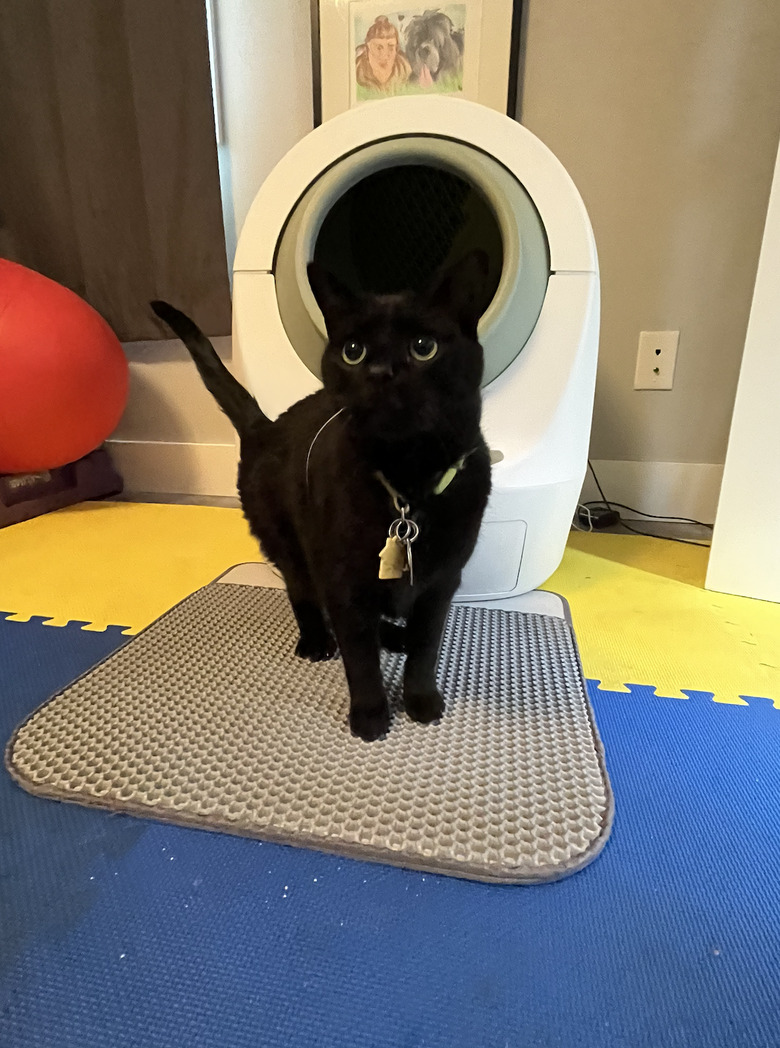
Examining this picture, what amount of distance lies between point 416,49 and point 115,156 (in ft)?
2.49

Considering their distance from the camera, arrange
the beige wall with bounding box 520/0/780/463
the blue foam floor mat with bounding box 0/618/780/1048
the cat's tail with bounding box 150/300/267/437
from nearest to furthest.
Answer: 1. the blue foam floor mat with bounding box 0/618/780/1048
2. the cat's tail with bounding box 150/300/267/437
3. the beige wall with bounding box 520/0/780/463

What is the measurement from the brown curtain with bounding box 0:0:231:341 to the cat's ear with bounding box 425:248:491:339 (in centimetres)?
114

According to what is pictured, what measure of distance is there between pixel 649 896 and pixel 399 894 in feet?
0.71

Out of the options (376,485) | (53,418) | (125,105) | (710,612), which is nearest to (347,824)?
(376,485)

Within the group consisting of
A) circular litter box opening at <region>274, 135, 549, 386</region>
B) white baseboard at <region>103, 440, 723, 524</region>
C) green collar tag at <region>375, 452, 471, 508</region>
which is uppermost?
circular litter box opening at <region>274, 135, 549, 386</region>

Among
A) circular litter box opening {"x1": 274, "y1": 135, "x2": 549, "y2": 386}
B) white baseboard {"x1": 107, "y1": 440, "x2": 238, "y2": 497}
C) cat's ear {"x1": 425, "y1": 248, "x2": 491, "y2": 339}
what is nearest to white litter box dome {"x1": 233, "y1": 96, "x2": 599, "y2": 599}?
circular litter box opening {"x1": 274, "y1": 135, "x2": 549, "y2": 386}

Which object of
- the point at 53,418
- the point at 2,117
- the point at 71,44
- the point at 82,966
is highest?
the point at 71,44

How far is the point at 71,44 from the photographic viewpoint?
1449 millimetres

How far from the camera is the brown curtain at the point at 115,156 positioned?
142 cm

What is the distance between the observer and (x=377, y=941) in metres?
0.50

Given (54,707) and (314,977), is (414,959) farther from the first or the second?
(54,707)

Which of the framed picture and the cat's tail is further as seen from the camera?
the framed picture

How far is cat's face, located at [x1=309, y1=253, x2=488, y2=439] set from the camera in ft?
1.79

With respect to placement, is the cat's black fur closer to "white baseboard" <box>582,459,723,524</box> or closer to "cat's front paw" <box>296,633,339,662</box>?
"cat's front paw" <box>296,633,339,662</box>
